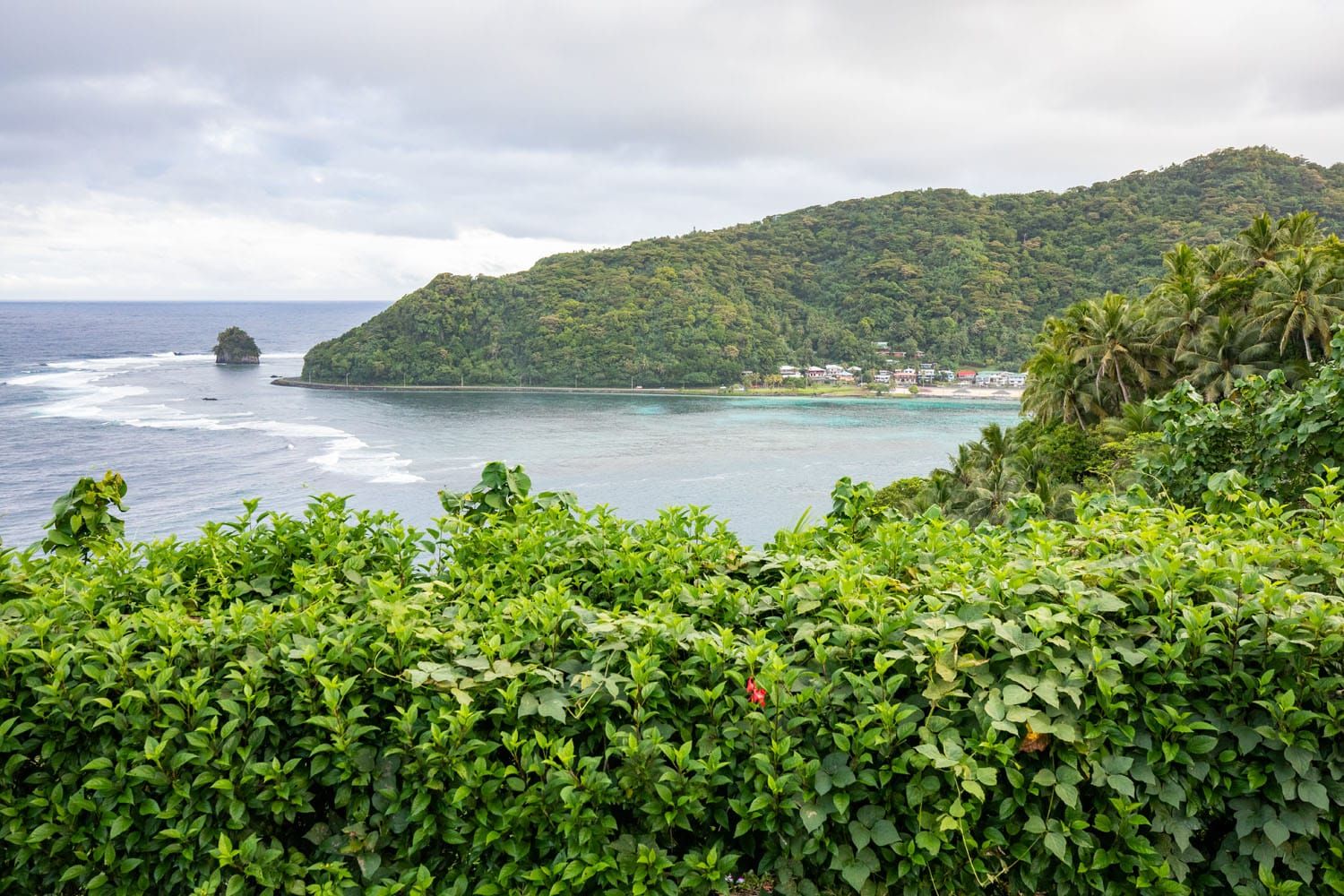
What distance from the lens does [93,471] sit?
4281 cm

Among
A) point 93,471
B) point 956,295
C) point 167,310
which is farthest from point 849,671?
point 167,310

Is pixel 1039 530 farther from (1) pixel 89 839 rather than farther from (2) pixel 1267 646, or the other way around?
(1) pixel 89 839

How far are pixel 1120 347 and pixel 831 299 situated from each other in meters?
69.3

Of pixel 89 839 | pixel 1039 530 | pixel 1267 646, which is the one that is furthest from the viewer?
pixel 1039 530

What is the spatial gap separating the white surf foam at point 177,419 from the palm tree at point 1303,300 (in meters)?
41.2

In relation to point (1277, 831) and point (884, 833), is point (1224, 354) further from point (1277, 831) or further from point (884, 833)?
point (884, 833)

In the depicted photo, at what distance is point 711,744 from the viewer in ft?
5.35

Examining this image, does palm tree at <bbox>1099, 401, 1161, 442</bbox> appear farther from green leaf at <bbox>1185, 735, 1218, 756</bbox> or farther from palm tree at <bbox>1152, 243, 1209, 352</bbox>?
green leaf at <bbox>1185, 735, 1218, 756</bbox>

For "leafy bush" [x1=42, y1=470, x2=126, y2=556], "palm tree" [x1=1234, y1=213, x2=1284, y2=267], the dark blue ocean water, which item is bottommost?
the dark blue ocean water

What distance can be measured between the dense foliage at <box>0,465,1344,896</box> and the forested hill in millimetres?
84170

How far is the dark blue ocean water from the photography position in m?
44.0

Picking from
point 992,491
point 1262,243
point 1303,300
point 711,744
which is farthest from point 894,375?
point 711,744

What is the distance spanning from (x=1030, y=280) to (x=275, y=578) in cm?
9741

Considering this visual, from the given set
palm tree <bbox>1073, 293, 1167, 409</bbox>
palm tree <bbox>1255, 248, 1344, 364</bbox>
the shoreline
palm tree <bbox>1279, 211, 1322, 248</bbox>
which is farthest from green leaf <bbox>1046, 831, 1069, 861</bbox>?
the shoreline
